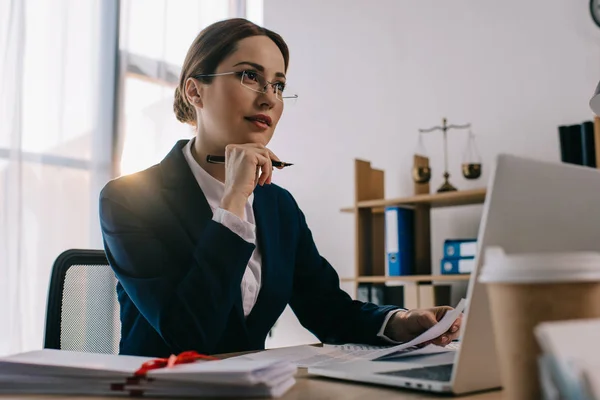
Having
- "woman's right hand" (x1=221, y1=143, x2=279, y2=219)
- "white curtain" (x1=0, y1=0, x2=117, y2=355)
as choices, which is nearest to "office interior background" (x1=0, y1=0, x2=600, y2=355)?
"white curtain" (x1=0, y1=0, x2=117, y2=355)

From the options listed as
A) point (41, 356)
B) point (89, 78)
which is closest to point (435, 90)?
point (89, 78)

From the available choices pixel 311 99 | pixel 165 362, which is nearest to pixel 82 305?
pixel 165 362

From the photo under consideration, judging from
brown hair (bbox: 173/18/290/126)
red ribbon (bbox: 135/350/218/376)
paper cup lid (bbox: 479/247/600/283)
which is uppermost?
brown hair (bbox: 173/18/290/126)

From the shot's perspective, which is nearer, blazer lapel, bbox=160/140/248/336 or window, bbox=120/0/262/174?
blazer lapel, bbox=160/140/248/336

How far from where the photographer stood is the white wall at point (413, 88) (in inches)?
120

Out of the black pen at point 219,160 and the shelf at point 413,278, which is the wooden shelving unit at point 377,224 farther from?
the black pen at point 219,160

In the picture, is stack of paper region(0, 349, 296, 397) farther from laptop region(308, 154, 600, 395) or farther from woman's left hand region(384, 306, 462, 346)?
woman's left hand region(384, 306, 462, 346)

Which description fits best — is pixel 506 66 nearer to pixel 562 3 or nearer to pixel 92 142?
pixel 562 3

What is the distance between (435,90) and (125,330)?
249 centimetres

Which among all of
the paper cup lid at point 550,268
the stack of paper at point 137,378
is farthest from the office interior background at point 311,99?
the paper cup lid at point 550,268

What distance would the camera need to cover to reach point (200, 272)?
1151mm

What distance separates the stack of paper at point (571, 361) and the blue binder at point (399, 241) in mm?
2626

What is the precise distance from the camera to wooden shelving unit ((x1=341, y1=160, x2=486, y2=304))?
3.06 metres

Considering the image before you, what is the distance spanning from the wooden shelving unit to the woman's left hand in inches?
65.8
